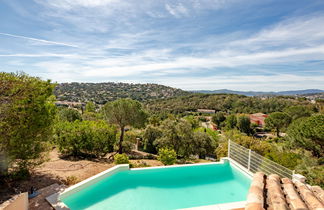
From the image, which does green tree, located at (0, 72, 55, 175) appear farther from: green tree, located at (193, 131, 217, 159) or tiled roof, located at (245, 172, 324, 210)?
green tree, located at (193, 131, 217, 159)

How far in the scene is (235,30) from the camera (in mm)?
11578

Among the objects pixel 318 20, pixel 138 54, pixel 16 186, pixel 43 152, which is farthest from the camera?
pixel 138 54

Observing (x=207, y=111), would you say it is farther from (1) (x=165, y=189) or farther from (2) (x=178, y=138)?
(1) (x=165, y=189)

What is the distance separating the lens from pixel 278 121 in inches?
1570

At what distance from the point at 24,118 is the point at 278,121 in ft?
150

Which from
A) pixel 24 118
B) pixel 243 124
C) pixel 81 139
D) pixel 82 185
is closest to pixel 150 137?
pixel 81 139

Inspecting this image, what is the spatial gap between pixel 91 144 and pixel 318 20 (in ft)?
44.4

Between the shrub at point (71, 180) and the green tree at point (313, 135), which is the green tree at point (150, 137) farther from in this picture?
the green tree at point (313, 135)

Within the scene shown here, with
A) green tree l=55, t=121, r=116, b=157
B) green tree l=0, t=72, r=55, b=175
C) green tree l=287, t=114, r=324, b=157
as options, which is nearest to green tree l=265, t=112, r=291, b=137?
green tree l=287, t=114, r=324, b=157

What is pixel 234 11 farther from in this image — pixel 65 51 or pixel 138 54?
pixel 65 51

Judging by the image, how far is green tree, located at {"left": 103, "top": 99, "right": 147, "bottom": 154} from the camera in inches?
525

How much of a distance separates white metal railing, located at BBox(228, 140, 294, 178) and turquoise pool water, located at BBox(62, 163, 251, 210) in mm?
482

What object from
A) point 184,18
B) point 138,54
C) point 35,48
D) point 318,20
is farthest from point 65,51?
point 318,20

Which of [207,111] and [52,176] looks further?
[207,111]
